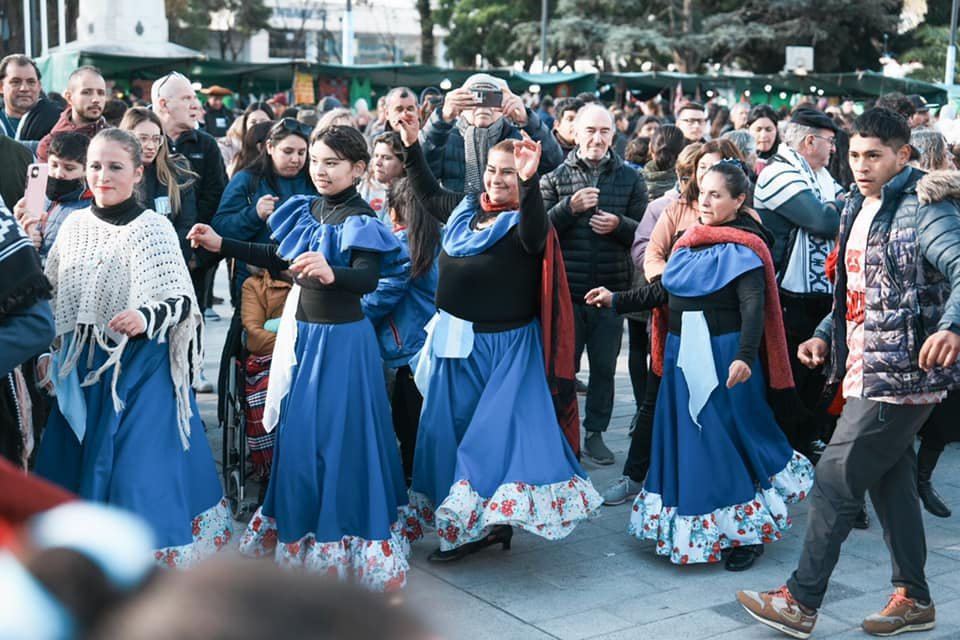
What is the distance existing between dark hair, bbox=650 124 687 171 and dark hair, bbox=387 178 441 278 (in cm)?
216

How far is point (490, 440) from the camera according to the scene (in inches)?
202

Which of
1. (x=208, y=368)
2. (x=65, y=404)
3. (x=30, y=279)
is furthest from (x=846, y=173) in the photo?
(x=30, y=279)

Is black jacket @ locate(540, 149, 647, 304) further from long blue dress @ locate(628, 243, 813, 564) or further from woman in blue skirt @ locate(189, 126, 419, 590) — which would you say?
woman in blue skirt @ locate(189, 126, 419, 590)

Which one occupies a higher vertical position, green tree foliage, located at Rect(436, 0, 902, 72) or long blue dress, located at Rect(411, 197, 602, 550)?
green tree foliage, located at Rect(436, 0, 902, 72)

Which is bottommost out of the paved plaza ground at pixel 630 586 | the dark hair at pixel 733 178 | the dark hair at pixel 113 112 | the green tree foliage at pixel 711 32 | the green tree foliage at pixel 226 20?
the paved plaza ground at pixel 630 586

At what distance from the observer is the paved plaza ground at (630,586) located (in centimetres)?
462

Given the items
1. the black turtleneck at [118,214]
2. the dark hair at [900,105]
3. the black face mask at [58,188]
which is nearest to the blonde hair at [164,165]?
the black face mask at [58,188]

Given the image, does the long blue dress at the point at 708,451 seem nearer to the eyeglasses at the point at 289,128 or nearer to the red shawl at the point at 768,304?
the red shawl at the point at 768,304

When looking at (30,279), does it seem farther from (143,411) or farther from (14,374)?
(143,411)

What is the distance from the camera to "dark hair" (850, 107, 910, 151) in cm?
445

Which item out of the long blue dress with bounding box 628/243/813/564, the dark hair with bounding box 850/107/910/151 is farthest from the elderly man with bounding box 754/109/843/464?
the dark hair with bounding box 850/107/910/151

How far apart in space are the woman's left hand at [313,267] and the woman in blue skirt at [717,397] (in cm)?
133

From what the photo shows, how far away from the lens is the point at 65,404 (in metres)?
4.66

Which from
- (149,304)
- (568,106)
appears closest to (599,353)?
(568,106)
